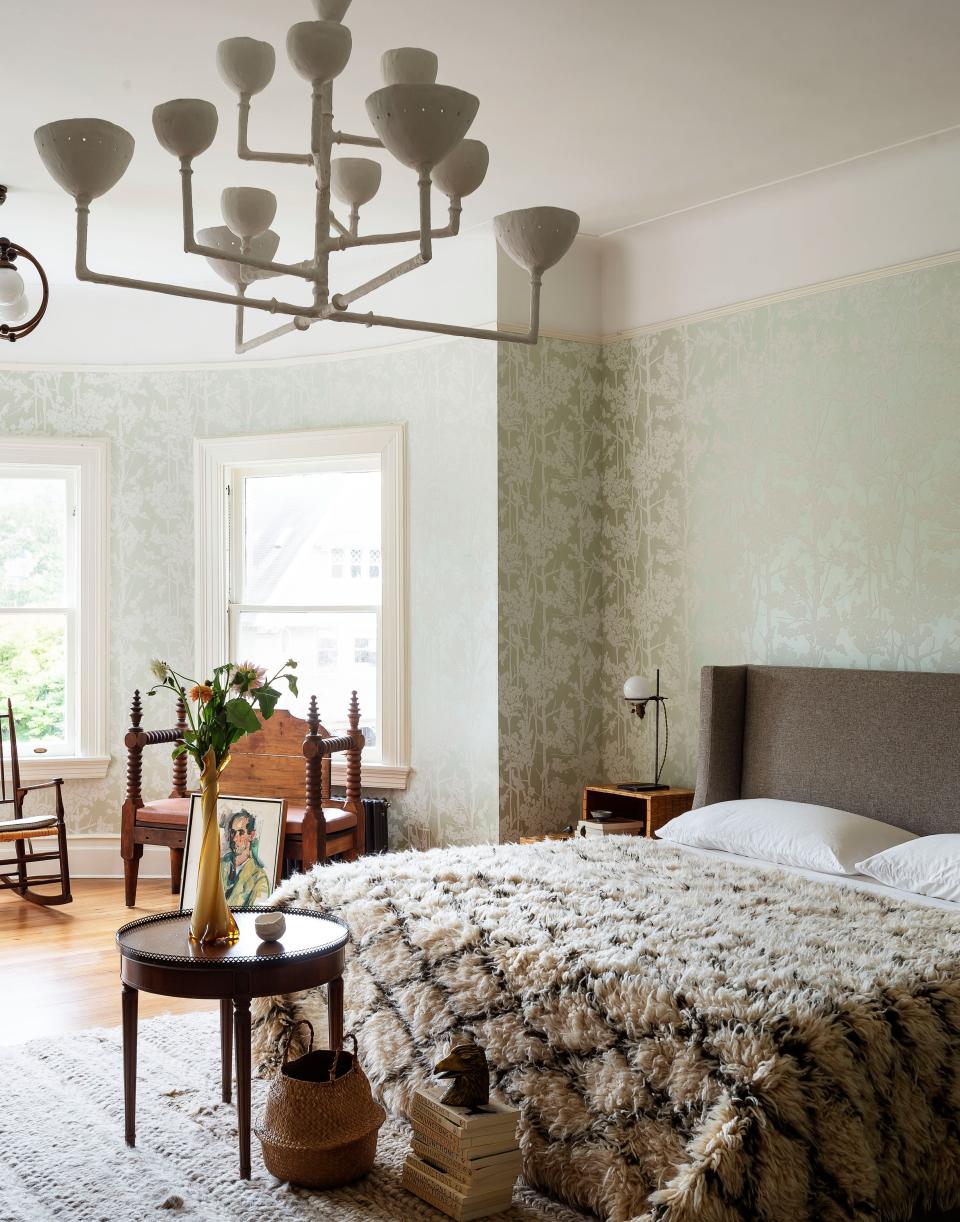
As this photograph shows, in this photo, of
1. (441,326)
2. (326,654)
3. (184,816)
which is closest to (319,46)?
(441,326)

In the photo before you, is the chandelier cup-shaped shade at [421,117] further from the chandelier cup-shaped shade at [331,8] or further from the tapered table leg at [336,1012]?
the tapered table leg at [336,1012]

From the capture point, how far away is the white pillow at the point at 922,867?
3.26 m

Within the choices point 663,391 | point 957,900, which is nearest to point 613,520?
point 663,391

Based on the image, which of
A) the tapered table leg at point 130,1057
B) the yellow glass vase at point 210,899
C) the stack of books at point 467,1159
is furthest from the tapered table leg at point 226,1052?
the stack of books at point 467,1159

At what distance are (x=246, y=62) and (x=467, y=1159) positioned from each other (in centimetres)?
222

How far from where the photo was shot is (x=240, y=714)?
9.38 feet

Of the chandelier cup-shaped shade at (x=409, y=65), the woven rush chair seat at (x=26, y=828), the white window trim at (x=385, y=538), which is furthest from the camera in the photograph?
the white window trim at (x=385, y=538)

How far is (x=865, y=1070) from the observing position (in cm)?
224

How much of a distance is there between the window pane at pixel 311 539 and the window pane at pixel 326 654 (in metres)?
0.09

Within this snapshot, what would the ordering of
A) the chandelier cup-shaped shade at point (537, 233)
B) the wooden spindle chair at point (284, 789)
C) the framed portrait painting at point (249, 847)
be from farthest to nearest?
the wooden spindle chair at point (284, 789) < the framed portrait painting at point (249, 847) < the chandelier cup-shaped shade at point (537, 233)

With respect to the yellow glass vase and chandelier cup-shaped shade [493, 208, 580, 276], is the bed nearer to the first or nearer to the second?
the yellow glass vase

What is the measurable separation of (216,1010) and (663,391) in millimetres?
2951

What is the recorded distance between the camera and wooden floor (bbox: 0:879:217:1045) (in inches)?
154

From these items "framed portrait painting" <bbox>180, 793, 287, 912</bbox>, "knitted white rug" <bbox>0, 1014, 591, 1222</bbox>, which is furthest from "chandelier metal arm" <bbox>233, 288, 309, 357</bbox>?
"framed portrait painting" <bbox>180, 793, 287, 912</bbox>
